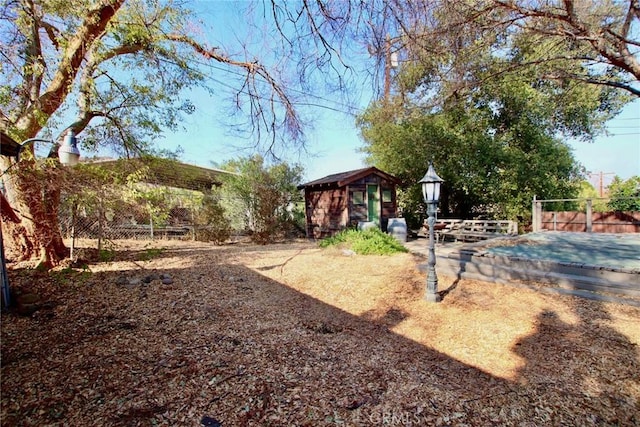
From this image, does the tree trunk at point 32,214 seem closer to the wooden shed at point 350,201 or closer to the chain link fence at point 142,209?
the chain link fence at point 142,209

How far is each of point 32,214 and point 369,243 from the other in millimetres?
6432

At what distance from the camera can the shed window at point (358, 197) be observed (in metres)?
11.4

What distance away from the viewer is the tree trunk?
13.8ft

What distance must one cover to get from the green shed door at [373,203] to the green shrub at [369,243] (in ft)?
10.5

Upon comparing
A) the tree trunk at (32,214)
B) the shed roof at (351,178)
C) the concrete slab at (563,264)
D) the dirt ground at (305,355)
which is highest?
the shed roof at (351,178)

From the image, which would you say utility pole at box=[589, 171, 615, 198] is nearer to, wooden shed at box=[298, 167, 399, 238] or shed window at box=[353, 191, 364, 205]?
wooden shed at box=[298, 167, 399, 238]

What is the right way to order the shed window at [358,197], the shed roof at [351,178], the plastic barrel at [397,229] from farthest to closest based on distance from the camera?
the shed window at [358,197], the shed roof at [351,178], the plastic barrel at [397,229]

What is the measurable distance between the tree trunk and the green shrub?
584cm

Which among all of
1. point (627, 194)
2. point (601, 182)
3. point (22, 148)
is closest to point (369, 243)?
point (22, 148)

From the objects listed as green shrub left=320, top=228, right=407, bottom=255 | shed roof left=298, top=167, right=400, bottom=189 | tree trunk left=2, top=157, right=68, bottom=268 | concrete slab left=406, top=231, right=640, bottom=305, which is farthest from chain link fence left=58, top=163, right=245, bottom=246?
concrete slab left=406, top=231, right=640, bottom=305

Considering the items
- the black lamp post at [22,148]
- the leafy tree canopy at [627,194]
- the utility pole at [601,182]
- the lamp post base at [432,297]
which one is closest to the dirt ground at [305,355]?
the lamp post base at [432,297]

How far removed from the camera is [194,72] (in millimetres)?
5711

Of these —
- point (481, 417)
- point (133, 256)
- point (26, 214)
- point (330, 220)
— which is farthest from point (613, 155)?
point (26, 214)

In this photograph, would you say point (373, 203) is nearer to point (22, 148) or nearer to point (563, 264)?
point (563, 264)
